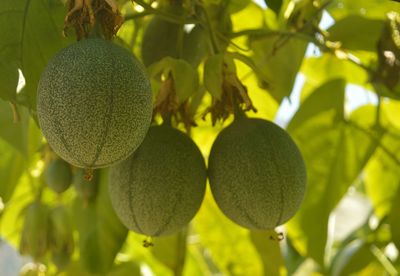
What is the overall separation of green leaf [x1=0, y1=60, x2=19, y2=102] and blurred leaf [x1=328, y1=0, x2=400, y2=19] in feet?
2.65

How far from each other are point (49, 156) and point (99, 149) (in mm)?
626

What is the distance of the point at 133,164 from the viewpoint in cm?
89

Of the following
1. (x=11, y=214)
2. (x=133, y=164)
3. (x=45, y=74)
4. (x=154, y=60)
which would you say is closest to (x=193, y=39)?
(x=154, y=60)

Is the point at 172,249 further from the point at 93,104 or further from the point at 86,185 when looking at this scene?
the point at 93,104

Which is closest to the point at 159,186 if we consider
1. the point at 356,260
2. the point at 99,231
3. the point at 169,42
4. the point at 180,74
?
the point at 180,74

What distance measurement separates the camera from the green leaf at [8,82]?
2.76 feet

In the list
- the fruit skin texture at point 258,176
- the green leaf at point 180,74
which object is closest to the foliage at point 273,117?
the green leaf at point 180,74

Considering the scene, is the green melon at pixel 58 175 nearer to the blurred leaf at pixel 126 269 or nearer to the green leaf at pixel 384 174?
the blurred leaf at pixel 126 269

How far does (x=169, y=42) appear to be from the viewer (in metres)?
1.12

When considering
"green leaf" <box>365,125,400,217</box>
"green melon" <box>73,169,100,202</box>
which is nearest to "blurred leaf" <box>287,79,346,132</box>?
"green leaf" <box>365,125,400,217</box>

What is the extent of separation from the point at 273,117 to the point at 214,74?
1.48 feet

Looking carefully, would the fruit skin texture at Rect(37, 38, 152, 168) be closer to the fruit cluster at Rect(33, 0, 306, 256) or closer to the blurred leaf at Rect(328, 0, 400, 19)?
the fruit cluster at Rect(33, 0, 306, 256)

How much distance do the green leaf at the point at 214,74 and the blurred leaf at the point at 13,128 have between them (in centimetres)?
30

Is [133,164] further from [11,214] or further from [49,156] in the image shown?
[11,214]
